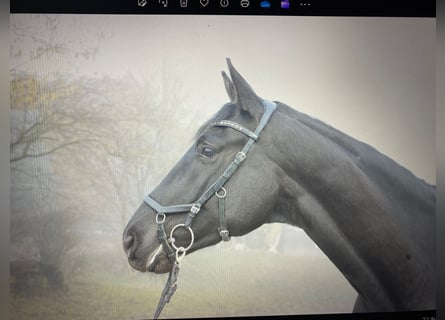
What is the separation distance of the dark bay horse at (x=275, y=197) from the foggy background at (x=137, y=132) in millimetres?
464

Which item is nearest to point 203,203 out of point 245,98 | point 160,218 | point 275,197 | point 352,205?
point 160,218

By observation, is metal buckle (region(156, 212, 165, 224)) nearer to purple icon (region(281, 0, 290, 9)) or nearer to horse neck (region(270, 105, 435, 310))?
horse neck (region(270, 105, 435, 310))

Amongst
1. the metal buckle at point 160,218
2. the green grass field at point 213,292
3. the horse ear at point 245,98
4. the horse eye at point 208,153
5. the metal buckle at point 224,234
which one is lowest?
the green grass field at point 213,292

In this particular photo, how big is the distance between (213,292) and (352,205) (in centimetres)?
93

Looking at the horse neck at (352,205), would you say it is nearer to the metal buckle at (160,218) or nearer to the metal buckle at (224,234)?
the metal buckle at (224,234)

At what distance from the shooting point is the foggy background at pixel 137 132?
88.0 inches

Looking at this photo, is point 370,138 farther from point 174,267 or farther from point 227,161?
point 174,267

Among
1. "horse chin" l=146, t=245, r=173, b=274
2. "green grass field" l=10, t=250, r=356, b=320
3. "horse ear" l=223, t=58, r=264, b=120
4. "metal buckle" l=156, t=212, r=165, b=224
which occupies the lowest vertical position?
"green grass field" l=10, t=250, r=356, b=320

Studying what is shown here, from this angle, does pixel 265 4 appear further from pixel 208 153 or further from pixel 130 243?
pixel 130 243

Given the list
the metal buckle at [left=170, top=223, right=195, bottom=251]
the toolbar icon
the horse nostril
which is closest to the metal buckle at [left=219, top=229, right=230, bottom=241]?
the metal buckle at [left=170, top=223, right=195, bottom=251]

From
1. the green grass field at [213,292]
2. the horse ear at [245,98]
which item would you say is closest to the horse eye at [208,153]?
the horse ear at [245,98]

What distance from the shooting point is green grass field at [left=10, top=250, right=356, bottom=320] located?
2264 mm

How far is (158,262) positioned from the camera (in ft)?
6.07

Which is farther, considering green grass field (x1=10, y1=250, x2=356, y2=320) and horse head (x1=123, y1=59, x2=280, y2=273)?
green grass field (x1=10, y1=250, x2=356, y2=320)
